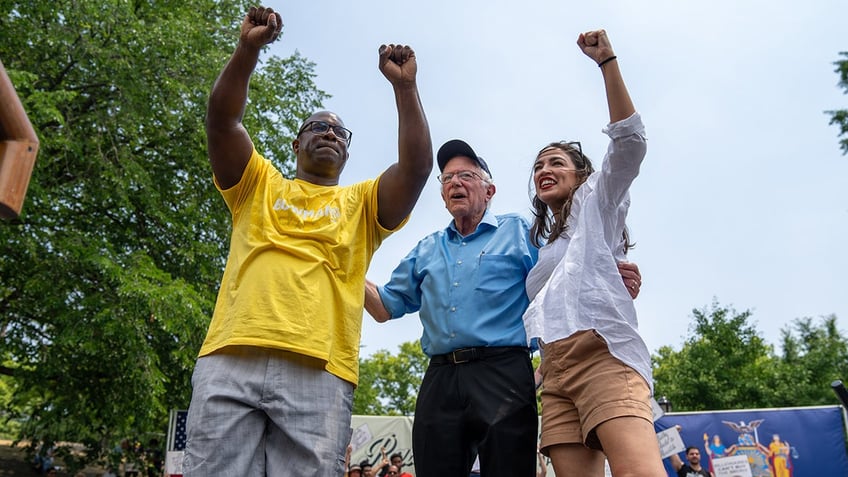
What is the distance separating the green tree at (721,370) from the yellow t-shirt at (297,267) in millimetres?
27009

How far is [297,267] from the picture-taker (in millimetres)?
2562

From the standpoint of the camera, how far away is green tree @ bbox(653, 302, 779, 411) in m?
26.7

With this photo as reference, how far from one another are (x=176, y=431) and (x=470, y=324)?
10.4m

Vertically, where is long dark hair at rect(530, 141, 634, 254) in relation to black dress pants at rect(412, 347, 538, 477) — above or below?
above

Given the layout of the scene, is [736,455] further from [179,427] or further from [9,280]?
[9,280]

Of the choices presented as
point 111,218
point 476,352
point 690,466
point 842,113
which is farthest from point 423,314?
point 842,113

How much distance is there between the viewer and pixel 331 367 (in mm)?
2502

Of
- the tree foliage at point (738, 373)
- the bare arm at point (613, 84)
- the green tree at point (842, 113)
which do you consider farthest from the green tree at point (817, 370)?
the bare arm at point (613, 84)

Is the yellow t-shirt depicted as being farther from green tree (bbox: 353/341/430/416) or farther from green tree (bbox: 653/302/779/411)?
green tree (bbox: 353/341/430/416)

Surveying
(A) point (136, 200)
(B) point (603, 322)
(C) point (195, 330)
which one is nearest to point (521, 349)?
(B) point (603, 322)

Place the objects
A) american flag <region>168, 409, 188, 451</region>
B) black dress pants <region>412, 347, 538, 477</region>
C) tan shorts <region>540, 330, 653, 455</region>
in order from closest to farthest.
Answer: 1. tan shorts <region>540, 330, 653, 455</region>
2. black dress pants <region>412, 347, 538, 477</region>
3. american flag <region>168, 409, 188, 451</region>

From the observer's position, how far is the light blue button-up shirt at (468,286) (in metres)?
3.14

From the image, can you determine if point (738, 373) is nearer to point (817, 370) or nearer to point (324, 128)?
point (817, 370)

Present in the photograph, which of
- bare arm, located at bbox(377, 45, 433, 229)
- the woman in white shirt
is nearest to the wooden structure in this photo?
bare arm, located at bbox(377, 45, 433, 229)
